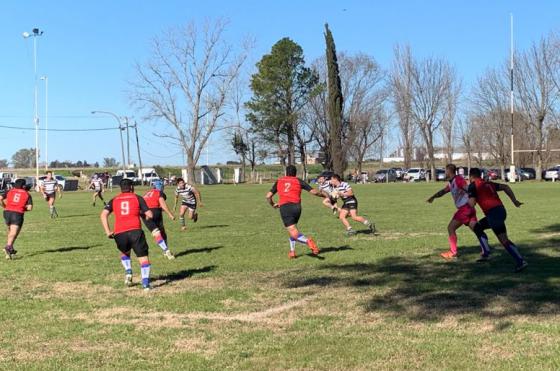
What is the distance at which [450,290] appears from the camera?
7.95m

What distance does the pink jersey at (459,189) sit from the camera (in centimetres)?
1089

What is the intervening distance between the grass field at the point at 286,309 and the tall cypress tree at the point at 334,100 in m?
51.4

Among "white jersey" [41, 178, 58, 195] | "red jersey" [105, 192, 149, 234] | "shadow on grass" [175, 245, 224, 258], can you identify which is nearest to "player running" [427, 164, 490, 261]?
"shadow on grass" [175, 245, 224, 258]

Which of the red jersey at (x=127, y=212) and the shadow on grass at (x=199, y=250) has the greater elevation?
the red jersey at (x=127, y=212)

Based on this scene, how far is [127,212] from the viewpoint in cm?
859

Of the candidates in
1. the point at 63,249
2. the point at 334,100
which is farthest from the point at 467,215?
the point at 334,100

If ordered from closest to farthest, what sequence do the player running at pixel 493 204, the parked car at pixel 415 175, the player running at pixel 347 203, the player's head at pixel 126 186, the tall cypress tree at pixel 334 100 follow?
1. the player's head at pixel 126 186
2. the player running at pixel 493 204
3. the player running at pixel 347 203
4. the tall cypress tree at pixel 334 100
5. the parked car at pixel 415 175

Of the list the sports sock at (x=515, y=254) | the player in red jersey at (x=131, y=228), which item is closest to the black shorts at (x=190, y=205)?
the player in red jersey at (x=131, y=228)

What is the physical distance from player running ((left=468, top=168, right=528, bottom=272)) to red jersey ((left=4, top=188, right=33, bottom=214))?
880 centimetres

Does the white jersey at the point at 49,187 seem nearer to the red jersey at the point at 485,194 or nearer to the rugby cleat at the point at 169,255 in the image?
the rugby cleat at the point at 169,255

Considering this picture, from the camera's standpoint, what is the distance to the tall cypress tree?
6306 centimetres

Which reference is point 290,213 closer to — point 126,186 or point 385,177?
point 126,186

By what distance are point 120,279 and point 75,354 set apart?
12.9ft

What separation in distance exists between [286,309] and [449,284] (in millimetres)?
2580
